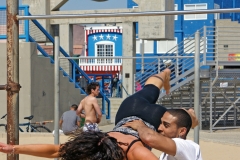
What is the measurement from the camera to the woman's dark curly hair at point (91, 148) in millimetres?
2047

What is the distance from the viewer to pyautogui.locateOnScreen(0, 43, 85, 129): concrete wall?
12.7 m

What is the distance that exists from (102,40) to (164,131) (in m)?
35.7

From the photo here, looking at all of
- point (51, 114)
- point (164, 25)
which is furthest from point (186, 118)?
point (164, 25)

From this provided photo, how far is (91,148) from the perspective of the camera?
2.07 meters

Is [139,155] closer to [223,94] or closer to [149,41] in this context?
[223,94]

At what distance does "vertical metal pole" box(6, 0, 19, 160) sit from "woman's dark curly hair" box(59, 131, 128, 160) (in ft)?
5.86

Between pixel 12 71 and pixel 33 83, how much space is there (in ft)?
30.1

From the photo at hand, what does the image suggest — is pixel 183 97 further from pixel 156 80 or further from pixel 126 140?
pixel 126 140

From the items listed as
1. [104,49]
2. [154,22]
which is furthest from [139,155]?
[104,49]

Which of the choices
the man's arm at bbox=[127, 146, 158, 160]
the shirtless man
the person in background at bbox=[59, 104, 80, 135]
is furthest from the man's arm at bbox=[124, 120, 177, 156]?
the person in background at bbox=[59, 104, 80, 135]

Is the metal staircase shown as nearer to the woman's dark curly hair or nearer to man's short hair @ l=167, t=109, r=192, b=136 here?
man's short hair @ l=167, t=109, r=192, b=136

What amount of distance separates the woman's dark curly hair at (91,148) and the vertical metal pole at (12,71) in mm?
1786

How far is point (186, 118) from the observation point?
313 centimetres

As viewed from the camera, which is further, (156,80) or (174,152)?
(156,80)
